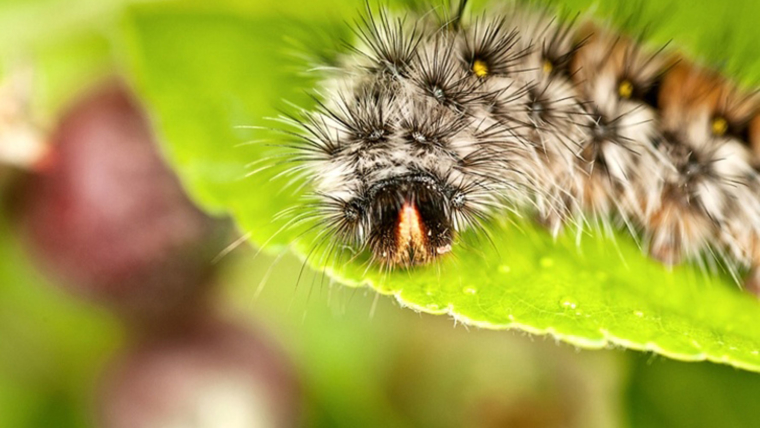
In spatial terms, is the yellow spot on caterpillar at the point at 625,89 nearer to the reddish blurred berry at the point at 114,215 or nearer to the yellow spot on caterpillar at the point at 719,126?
the yellow spot on caterpillar at the point at 719,126

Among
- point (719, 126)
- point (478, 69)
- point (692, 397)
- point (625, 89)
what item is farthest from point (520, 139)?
point (692, 397)

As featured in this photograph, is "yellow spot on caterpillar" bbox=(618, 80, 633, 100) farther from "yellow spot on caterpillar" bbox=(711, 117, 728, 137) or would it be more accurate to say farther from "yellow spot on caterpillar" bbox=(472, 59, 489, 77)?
"yellow spot on caterpillar" bbox=(472, 59, 489, 77)

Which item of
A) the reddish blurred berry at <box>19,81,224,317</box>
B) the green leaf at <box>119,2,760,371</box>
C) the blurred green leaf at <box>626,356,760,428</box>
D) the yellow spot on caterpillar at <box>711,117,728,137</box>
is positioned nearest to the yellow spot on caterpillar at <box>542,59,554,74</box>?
the green leaf at <box>119,2,760,371</box>

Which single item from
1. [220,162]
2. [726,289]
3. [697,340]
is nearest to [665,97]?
[726,289]

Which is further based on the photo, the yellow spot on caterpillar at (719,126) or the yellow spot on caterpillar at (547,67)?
the yellow spot on caterpillar at (719,126)

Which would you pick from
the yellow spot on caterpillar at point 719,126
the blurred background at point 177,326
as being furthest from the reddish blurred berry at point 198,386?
the yellow spot on caterpillar at point 719,126

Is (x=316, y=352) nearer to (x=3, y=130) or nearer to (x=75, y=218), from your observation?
(x=75, y=218)
